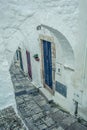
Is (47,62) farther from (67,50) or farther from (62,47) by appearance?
(67,50)

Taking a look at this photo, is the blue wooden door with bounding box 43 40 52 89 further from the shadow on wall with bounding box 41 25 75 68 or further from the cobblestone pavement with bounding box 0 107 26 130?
the cobblestone pavement with bounding box 0 107 26 130

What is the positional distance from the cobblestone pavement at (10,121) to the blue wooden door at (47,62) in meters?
4.37

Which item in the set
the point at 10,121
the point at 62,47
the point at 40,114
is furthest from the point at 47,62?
the point at 10,121

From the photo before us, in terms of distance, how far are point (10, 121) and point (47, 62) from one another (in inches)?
188

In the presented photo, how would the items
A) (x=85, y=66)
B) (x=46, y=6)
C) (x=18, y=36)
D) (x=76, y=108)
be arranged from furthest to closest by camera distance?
(x=76, y=108) → (x=85, y=66) → (x=46, y=6) → (x=18, y=36)

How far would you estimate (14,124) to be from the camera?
162 centimetres

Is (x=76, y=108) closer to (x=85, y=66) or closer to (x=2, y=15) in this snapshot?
(x=85, y=66)

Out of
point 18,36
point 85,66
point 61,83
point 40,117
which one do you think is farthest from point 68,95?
point 18,36

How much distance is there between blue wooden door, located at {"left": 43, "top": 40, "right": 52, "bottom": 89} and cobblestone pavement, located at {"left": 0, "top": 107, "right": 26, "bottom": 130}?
14.3 ft

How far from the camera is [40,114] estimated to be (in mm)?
5582

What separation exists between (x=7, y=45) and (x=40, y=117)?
3.85 metres

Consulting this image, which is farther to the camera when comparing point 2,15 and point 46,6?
point 46,6

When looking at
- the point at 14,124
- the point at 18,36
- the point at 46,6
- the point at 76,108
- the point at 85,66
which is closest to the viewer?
the point at 14,124

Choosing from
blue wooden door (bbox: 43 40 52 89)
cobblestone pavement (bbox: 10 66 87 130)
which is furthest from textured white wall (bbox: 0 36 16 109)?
blue wooden door (bbox: 43 40 52 89)
